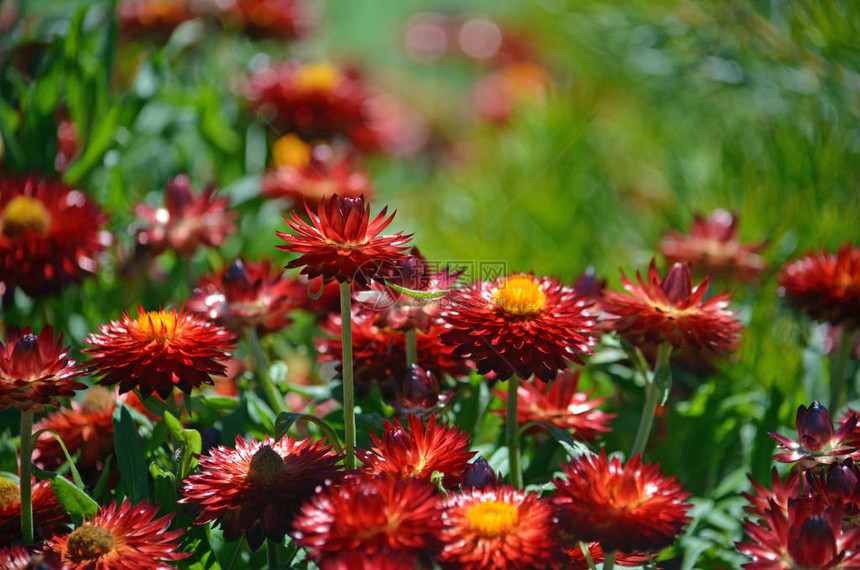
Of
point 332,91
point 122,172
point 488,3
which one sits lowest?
point 488,3

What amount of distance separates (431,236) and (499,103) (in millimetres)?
1010

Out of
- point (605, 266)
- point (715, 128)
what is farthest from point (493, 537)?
point (715, 128)

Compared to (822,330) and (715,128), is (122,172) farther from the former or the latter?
(715,128)

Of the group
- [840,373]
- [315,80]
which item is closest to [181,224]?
[315,80]

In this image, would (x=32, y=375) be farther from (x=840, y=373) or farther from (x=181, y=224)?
(x=840, y=373)

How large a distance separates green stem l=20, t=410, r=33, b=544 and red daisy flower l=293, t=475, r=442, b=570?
0.96 feet

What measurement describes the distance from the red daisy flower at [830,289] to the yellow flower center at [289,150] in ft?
3.49

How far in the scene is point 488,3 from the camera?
523 cm

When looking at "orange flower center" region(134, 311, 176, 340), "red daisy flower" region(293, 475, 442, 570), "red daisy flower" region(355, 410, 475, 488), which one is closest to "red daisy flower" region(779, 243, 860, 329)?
"red daisy flower" region(355, 410, 475, 488)

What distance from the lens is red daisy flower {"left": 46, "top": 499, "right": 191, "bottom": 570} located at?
0.69 metres

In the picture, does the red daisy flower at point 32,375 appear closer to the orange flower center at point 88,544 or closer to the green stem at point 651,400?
the orange flower center at point 88,544

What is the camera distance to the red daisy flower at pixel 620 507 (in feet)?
2.14

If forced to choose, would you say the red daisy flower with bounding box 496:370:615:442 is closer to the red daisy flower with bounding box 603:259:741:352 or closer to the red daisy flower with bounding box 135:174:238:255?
the red daisy flower with bounding box 603:259:741:352

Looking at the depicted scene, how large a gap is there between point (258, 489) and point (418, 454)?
0.48 ft
